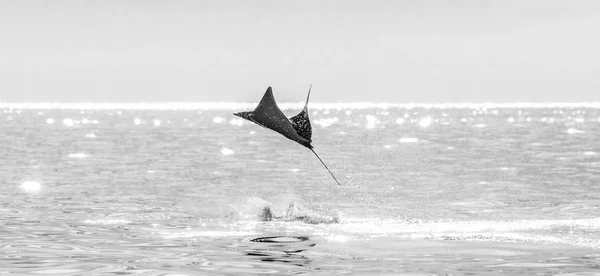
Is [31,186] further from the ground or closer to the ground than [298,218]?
further from the ground

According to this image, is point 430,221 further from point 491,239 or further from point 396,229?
point 491,239

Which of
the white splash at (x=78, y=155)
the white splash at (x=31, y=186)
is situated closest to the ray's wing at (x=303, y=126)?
the white splash at (x=31, y=186)

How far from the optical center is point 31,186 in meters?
35.6

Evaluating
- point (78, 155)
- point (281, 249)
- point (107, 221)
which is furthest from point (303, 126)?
point (78, 155)

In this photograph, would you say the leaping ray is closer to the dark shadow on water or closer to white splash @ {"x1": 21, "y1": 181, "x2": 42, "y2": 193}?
the dark shadow on water

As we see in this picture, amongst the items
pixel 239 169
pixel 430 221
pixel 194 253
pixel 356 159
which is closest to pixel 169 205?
pixel 430 221

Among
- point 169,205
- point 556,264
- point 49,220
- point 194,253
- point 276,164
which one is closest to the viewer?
point 556,264

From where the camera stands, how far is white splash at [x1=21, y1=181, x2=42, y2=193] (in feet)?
111

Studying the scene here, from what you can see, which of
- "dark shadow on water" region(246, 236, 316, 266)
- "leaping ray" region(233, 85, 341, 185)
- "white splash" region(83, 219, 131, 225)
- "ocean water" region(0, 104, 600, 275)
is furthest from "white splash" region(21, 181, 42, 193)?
"leaping ray" region(233, 85, 341, 185)

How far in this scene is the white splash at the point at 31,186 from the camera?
111 ft

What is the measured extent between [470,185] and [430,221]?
1342 centimetres

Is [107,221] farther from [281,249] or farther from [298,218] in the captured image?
[281,249]

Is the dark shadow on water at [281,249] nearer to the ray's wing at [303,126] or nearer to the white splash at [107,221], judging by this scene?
the ray's wing at [303,126]

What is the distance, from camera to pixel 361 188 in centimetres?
3694
